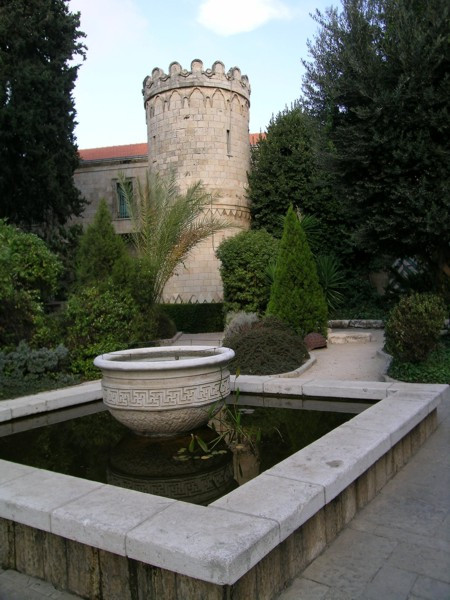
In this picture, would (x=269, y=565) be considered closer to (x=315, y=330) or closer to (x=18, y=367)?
(x=18, y=367)

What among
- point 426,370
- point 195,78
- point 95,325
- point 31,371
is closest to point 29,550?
point 31,371

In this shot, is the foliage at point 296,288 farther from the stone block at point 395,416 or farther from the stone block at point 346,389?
the stone block at point 395,416

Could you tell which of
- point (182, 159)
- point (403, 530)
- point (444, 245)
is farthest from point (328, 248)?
point (403, 530)

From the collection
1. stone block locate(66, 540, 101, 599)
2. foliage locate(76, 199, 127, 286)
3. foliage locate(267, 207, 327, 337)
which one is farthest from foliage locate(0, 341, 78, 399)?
foliage locate(267, 207, 327, 337)

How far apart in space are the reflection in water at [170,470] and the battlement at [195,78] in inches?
646

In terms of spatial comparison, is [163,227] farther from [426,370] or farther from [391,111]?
[426,370]

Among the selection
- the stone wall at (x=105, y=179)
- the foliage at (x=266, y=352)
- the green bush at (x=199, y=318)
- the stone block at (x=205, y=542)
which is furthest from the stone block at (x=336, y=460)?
the stone wall at (x=105, y=179)

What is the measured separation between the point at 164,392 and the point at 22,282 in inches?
220

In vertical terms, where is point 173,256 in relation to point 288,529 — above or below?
above

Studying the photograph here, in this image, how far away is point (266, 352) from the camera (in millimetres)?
7457

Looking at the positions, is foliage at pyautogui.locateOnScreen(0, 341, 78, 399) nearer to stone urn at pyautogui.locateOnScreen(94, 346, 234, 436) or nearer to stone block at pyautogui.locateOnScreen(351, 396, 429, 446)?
stone urn at pyautogui.locateOnScreen(94, 346, 234, 436)

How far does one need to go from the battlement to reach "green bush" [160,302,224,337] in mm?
7872

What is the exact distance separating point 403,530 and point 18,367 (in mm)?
5463

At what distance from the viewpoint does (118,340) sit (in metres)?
8.31
